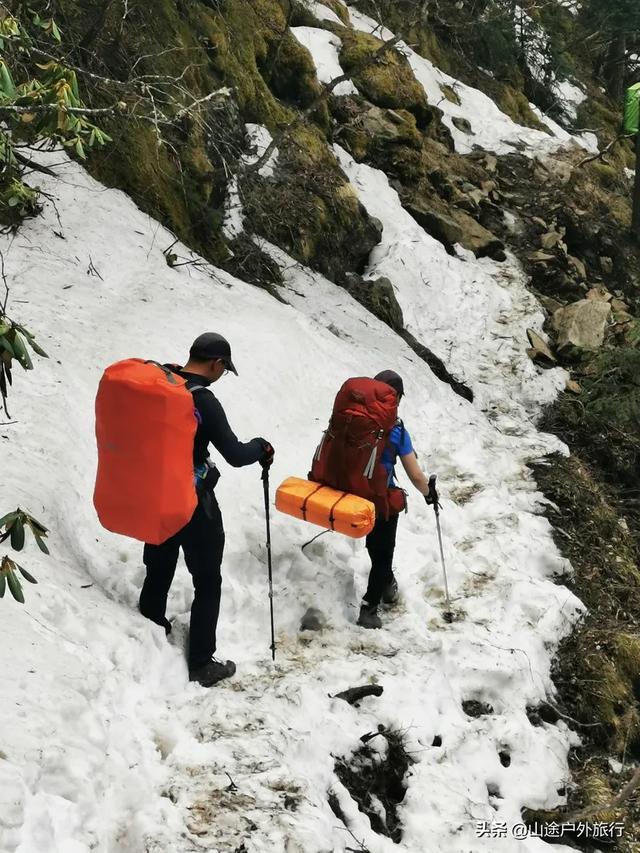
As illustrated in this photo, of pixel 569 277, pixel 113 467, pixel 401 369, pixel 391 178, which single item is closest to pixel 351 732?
pixel 113 467

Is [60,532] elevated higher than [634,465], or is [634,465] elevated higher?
[634,465]

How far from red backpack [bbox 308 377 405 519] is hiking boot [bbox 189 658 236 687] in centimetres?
173

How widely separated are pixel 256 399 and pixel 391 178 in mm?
10485

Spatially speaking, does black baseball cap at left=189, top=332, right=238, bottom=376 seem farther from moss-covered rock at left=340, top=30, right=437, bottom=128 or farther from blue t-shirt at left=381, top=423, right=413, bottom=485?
moss-covered rock at left=340, top=30, right=437, bottom=128

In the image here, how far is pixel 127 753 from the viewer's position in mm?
3873

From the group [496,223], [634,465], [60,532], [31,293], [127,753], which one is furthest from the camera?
[496,223]

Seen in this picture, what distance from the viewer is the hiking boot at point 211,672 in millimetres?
4840

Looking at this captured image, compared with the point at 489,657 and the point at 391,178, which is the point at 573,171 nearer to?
the point at 391,178

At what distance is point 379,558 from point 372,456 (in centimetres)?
97

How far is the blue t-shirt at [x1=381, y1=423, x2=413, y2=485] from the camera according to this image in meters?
6.00

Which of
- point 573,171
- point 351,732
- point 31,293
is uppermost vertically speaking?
point 573,171

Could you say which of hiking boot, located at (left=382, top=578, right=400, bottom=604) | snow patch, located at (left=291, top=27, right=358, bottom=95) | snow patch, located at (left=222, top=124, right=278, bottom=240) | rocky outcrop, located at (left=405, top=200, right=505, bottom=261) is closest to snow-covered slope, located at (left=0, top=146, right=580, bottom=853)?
hiking boot, located at (left=382, top=578, right=400, bottom=604)

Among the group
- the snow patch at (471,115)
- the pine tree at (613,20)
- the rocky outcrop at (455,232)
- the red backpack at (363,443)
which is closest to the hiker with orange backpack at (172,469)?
the red backpack at (363,443)

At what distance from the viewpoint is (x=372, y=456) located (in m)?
5.90
